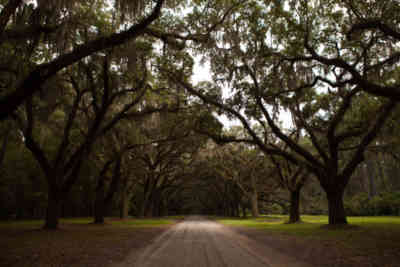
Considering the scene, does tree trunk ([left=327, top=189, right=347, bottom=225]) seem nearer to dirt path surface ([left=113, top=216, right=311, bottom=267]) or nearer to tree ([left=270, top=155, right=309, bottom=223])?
tree ([left=270, top=155, right=309, bottom=223])

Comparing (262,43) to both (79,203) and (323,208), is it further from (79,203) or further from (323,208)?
(323,208)

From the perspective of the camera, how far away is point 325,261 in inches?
289

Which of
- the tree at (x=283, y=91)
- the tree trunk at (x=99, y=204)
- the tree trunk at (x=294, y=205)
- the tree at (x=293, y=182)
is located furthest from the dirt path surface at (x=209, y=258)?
the tree trunk at (x=99, y=204)

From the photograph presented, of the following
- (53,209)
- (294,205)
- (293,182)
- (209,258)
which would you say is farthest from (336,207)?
(53,209)

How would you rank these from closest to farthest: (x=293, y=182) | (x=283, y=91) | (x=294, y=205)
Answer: (x=283, y=91) < (x=293, y=182) < (x=294, y=205)

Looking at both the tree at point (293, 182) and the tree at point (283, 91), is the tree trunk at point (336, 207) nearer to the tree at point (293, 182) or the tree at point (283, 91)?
the tree at point (283, 91)

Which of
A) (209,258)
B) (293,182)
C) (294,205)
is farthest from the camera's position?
(294,205)

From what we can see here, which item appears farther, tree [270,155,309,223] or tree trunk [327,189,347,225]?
tree [270,155,309,223]

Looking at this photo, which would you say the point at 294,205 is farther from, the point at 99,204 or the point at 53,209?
the point at 53,209

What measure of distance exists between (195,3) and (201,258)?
985 cm

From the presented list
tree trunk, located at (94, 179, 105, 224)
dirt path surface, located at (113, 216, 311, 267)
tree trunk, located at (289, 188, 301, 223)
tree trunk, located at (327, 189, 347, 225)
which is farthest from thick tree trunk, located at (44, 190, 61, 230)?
tree trunk, located at (289, 188, 301, 223)

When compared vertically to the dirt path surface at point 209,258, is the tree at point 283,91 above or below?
above

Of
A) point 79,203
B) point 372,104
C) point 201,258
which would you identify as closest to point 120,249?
point 201,258

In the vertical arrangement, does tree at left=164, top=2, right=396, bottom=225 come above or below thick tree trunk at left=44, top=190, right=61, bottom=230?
above
